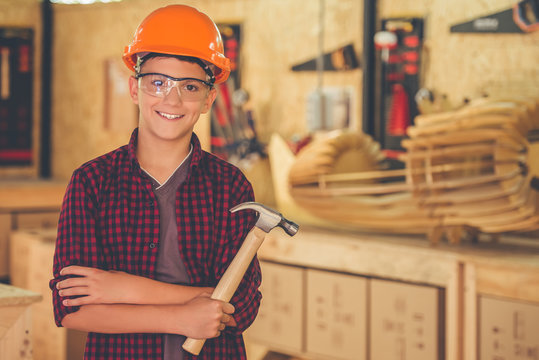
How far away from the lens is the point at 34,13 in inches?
226

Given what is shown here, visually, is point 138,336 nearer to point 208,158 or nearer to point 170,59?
point 208,158

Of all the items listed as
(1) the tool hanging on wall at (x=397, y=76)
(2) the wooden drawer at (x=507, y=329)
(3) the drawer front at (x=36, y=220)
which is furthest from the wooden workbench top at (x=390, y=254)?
(3) the drawer front at (x=36, y=220)

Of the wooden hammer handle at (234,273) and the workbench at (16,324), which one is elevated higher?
the wooden hammer handle at (234,273)

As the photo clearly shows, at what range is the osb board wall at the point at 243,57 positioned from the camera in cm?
423

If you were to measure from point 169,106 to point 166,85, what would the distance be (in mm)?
49

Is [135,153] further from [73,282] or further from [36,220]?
[36,220]

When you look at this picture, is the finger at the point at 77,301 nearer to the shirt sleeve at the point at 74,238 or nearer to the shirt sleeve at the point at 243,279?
the shirt sleeve at the point at 74,238

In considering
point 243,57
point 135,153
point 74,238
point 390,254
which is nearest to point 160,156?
point 135,153

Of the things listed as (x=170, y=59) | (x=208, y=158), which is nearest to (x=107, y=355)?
(x=208, y=158)

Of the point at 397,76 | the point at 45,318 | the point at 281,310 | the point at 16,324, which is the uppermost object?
the point at 397,76

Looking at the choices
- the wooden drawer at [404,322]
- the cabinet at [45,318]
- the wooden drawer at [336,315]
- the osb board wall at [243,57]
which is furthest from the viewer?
the osb board wall at [243,57]

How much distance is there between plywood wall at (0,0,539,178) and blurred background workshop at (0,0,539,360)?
0.01 metres

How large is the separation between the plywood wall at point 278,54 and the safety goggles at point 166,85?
2365 millimetres

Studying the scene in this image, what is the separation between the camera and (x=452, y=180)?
2.91 m
